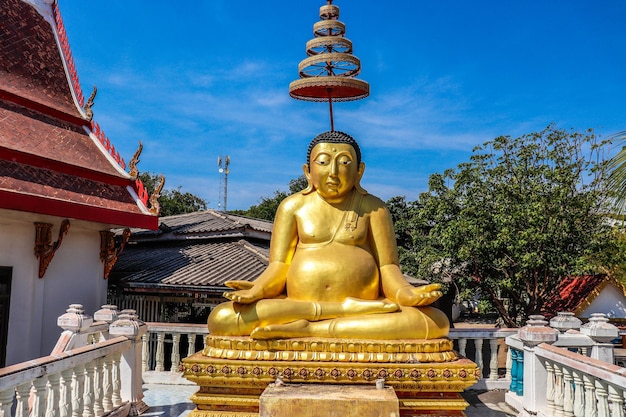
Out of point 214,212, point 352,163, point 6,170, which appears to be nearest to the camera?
point 352,163

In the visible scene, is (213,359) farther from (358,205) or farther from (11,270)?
(11,270)

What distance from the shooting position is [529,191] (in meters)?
12.6

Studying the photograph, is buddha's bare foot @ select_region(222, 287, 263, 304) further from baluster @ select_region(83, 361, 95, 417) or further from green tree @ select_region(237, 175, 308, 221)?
green tree @ select_region(237, 175, 308, 221)

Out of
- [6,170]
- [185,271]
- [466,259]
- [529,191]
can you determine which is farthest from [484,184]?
[6,170]

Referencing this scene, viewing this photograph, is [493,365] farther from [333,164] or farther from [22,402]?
[22,402]

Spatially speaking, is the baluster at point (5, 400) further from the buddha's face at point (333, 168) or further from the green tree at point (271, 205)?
the green tree at point (271, 205)

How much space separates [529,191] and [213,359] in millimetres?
9918

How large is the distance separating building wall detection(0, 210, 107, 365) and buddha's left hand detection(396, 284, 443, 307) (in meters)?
7.62

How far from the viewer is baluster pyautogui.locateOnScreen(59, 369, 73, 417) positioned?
5.00 meters

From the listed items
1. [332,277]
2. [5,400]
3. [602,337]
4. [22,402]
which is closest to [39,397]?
[22,402]

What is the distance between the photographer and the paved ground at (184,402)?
6.75 metres

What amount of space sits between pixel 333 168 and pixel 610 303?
12.1 metres

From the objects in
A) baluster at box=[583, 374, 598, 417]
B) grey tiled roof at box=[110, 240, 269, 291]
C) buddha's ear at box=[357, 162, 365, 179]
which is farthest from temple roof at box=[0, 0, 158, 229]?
baluster at box=[583, 374, 598, 417]

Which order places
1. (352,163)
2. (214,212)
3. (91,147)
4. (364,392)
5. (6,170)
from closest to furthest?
(364,392)
(352,163)
(6,170)
(91,147)
(214,212)
